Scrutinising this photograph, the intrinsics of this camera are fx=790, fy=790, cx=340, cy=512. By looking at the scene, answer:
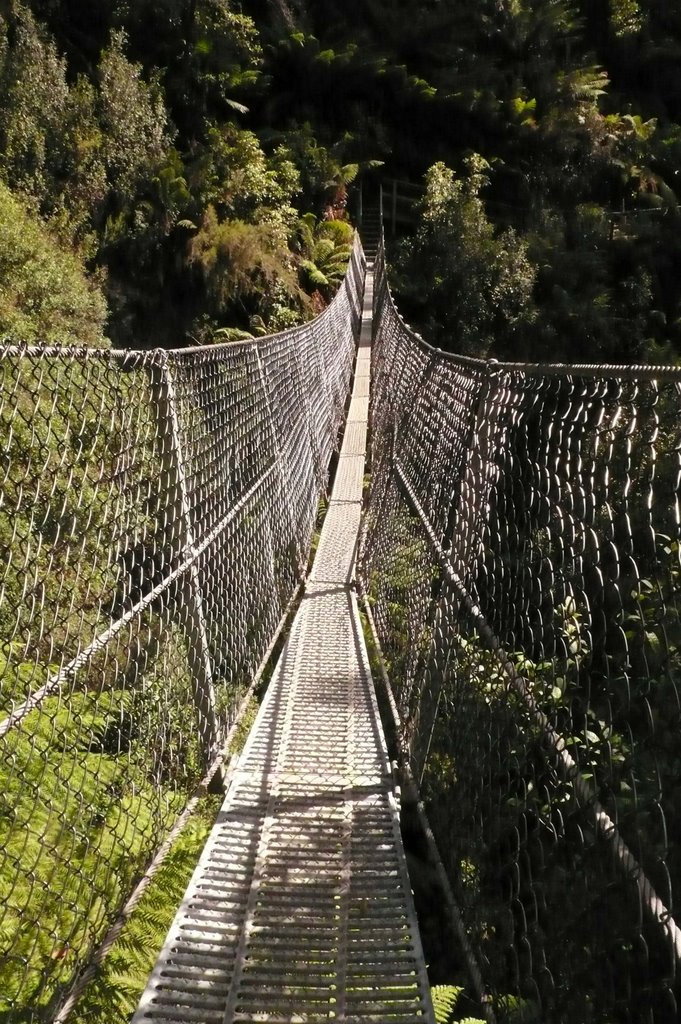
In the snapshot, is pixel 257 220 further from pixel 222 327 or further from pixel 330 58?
pixel 330 58

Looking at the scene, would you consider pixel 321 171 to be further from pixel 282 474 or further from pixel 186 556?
pixel 186 556

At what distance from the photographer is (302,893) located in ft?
5.45

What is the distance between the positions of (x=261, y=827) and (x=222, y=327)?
9681 millimetres

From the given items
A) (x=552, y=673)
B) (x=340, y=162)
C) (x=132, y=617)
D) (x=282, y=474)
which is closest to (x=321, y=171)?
(x=340, y=162)

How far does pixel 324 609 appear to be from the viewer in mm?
3582

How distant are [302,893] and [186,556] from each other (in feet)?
2.55

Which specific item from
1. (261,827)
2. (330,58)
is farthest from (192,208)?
(261,827)

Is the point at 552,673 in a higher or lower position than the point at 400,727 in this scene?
higher

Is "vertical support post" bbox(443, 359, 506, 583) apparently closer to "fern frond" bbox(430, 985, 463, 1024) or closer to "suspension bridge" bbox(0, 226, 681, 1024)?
"suspension bridge" bbox(0, 226, 681, 1024)

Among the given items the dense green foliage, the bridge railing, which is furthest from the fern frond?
the bridge railing

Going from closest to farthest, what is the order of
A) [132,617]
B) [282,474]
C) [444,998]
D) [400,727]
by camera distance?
[132,617]
[444,998]
[400,727]
[282,474]

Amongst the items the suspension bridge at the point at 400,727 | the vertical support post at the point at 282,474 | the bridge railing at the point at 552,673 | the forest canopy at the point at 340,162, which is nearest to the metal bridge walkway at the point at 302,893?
the suspension bridge at the point at 400,727

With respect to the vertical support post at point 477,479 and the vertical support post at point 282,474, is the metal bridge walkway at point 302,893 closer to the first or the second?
the vertical support post at point 477,479

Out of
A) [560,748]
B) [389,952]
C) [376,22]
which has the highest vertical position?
[376,22]
